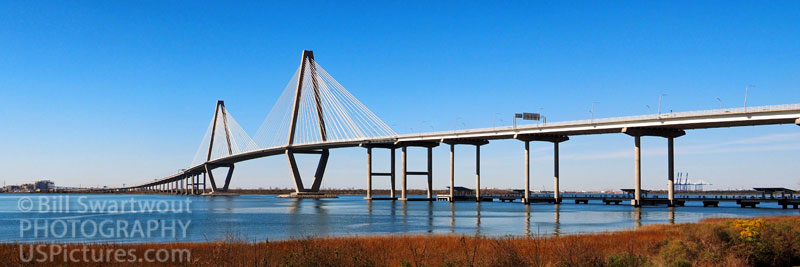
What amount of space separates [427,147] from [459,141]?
998 cm

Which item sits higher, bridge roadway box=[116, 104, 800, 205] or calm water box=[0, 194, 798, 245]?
bridge roadway box=[116, 104, 800, 205]

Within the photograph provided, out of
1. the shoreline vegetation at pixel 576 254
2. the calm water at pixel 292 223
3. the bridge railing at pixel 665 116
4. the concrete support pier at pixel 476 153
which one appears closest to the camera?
the shoreline vegetation at pixel 576 254

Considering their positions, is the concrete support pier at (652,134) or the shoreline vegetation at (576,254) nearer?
the shoreline vegetation at (576,254)

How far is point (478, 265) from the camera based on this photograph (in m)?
16.2

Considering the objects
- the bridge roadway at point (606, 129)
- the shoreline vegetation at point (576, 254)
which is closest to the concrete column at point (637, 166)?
the bridge roadway at point (606, 129)

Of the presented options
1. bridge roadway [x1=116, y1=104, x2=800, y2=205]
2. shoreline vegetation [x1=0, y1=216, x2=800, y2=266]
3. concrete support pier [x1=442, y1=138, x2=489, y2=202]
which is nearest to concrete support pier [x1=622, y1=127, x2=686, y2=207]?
bridge roadway [x1=116, y1=104, x2=800, y2=205]

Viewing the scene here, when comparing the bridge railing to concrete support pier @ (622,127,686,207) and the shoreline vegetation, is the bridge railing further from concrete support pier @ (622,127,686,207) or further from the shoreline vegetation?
the shoreline vegetation

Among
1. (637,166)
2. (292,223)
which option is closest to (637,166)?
(637,166)

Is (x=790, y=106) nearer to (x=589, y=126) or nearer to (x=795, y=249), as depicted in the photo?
(x=589, y=126)

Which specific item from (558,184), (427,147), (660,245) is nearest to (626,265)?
(660,245)
